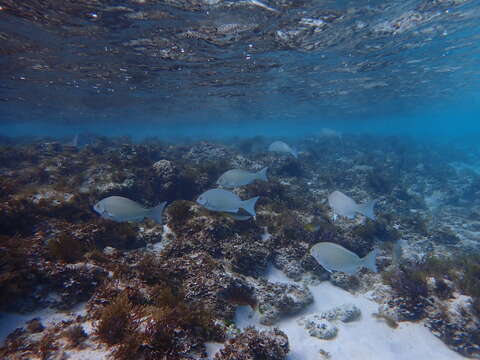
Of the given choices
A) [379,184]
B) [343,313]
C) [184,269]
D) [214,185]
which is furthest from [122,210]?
[379,184]

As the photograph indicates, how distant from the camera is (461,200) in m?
19.6

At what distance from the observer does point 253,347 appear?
404 centimetres

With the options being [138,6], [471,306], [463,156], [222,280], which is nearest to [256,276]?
[222,280]

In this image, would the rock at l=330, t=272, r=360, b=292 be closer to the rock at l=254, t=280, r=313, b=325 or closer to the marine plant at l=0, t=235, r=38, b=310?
the rock at l=254, t=280, r=313, b=325

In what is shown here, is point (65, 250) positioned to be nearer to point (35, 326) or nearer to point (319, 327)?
point (35, 326)

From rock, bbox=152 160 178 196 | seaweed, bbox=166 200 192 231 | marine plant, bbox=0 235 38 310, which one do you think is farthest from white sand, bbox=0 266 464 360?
rock, bbox=152 160 178 196

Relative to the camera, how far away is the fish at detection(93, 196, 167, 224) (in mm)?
5500

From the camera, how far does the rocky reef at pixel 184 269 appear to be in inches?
156

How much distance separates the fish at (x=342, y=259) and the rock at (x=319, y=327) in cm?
150

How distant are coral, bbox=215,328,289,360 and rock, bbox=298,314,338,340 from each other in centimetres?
169

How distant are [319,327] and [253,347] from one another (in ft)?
8.36

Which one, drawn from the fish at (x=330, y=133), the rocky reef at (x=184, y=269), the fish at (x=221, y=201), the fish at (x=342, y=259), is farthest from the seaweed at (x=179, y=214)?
the fish at (x=330, y=133)

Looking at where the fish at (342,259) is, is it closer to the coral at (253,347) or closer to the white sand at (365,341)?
the white sand at (365,341)

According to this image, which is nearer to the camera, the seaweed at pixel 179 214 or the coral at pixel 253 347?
the coral at pixel 253 347
